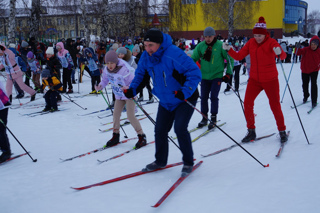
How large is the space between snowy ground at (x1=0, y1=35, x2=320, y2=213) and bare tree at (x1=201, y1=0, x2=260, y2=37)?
→ 30.9 m

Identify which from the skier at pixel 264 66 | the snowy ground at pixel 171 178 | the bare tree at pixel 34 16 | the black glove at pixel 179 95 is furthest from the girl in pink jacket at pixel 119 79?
the bare tree at pixel 34 16

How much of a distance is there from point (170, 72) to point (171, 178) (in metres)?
1.20

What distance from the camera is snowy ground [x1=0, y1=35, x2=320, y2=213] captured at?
2.84m

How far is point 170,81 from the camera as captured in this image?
10.6ft

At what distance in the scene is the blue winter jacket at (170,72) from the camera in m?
3.10

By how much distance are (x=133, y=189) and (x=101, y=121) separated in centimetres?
390

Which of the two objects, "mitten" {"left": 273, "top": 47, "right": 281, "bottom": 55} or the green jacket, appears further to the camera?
the green jacket

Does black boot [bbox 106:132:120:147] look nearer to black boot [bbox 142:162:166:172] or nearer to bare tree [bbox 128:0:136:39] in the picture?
black boot [bbox 142:162:166:172]

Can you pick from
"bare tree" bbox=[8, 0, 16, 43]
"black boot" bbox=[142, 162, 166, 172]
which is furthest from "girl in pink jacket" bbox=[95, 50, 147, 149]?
"bare tree" bbox=[8, 0, 16, 43]

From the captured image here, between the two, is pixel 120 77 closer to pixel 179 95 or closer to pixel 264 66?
pixel 179 95

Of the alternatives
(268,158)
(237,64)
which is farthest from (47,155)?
(237,64)

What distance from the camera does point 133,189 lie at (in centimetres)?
326

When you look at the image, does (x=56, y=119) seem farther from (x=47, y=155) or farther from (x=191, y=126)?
(x=191, y=126)

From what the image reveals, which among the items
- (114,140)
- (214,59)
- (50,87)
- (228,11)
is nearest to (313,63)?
(214,59)
